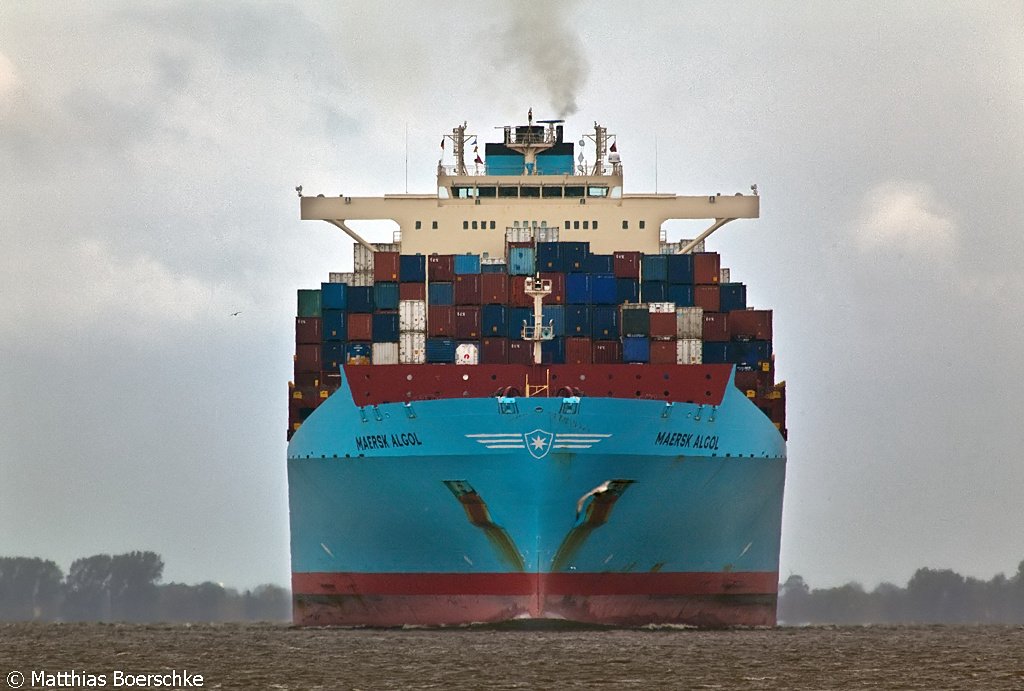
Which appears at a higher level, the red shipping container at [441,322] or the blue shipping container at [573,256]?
the blue shipping container at [573,256]

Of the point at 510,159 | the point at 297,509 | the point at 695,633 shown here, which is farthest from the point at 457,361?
the point at 510,159

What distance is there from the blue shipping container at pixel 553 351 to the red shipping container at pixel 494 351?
113cm

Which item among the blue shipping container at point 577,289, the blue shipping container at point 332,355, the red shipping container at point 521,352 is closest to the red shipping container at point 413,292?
the blue shipping container at point 332,355

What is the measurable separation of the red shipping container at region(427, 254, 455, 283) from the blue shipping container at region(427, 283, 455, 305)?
379 millimetres

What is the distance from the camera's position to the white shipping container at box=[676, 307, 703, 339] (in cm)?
5612

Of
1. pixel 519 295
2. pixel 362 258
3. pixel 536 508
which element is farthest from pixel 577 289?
pixel 536 508

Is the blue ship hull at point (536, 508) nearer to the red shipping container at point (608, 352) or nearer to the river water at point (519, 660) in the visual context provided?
A: the river water at point (519, 660)

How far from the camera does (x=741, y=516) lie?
52.3 m

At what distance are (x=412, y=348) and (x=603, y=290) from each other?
20.5 ft

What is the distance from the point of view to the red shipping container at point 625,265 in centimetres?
5678

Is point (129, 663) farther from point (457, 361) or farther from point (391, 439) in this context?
point (457, 361)

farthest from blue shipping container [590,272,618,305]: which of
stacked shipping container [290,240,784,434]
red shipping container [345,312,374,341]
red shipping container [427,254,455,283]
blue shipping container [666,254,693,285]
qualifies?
red shipping container [345,312,374,341]

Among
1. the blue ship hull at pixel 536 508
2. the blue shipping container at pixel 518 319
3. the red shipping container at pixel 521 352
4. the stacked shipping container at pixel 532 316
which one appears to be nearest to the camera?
the blue ship hull at pixel 536 508

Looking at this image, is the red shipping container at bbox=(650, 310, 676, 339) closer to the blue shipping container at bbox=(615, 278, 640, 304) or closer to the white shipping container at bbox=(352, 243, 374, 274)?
the blue shipping container at bbox=(615, 278, 640, 304)
